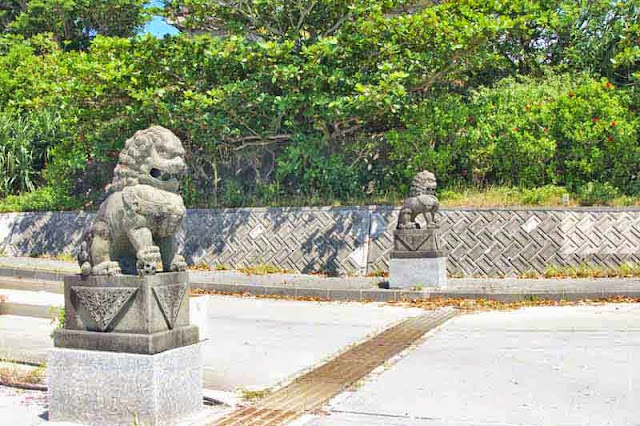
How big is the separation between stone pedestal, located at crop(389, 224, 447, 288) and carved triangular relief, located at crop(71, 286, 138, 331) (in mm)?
8336

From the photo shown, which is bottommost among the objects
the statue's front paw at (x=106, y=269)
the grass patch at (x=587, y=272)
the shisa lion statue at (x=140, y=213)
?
the grass patch at (x=587, y=272)

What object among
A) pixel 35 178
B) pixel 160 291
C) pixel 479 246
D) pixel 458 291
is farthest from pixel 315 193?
pixel 160 291

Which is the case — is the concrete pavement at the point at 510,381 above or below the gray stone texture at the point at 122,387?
below

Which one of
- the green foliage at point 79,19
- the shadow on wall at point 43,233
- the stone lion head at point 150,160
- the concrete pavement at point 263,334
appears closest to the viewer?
the stone lion head at point 150,160

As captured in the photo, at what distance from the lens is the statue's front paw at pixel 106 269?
5.36m

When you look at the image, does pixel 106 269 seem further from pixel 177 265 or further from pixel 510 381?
pixel 510 381

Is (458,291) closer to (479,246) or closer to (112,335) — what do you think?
(479,246)

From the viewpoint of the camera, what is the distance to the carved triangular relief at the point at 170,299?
525 cm

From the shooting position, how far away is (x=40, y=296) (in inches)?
483

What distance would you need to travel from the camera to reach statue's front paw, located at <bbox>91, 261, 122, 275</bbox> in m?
5.36

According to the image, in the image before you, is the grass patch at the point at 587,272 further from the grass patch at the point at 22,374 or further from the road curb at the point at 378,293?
the grass patch at the point at 22,374

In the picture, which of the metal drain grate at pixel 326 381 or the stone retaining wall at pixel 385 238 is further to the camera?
the stone retaining wall at pixel 385 238

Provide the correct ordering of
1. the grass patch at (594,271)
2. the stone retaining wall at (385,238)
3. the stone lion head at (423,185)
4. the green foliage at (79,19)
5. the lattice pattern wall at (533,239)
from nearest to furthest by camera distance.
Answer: the stone lion head at (423,185)
the grass patch at (594,271)
the lattice pattern wall at (533,239)
the stone retaining wall at (385,238)
the green foliage at (79,19)

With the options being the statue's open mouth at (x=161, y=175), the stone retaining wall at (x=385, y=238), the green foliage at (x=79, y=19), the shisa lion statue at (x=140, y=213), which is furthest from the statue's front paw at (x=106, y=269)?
the green foliage at (x=79, y=19)
